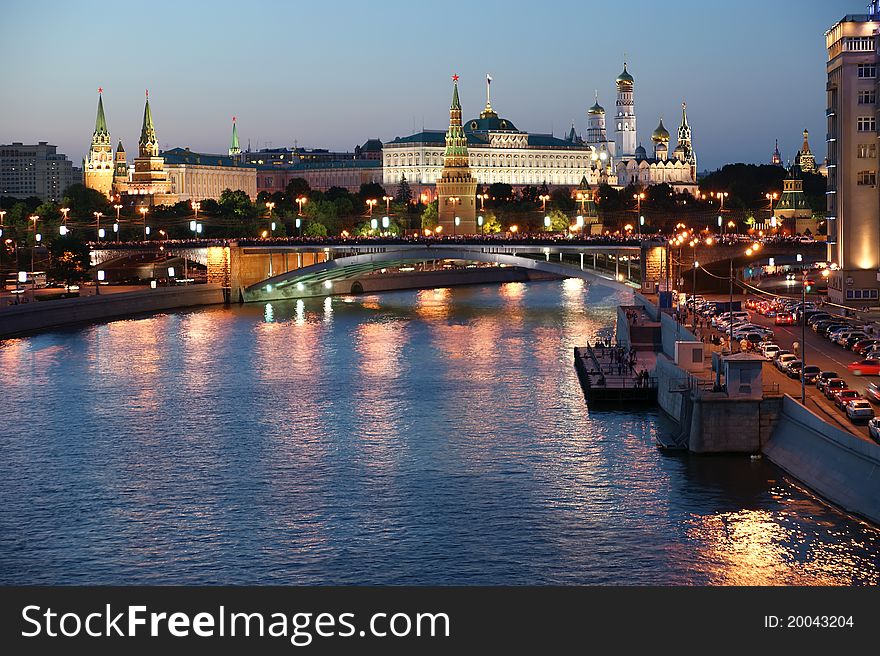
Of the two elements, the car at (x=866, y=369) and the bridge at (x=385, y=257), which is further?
the bridge at (x=385, y=257)

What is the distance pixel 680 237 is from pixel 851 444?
57177 mm

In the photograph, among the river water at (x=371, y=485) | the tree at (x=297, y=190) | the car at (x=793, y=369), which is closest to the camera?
the river water at (x=371, y=485)

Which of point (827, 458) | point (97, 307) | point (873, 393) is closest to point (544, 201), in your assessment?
point (97, 307)

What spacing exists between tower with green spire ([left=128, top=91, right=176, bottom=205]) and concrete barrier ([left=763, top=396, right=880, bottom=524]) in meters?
151

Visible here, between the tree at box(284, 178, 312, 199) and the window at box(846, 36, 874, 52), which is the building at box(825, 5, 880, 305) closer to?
the window at box(846, 36, 874, 52)

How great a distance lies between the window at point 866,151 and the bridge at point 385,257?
47.8 feet

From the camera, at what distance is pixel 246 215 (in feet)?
425

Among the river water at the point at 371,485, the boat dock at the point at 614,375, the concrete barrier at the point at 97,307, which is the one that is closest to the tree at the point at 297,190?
the concrete barrier at the point at 97,307

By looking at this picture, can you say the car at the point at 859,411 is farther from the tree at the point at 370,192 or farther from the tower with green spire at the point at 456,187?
the tree at the point at 370,192

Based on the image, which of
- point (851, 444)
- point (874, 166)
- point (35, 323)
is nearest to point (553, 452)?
point (851, 444)

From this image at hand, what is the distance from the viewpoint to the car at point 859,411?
32844mm

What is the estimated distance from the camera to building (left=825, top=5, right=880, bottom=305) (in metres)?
63.8

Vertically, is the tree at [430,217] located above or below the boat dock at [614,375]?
above

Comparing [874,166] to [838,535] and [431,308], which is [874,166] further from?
[838,535]
